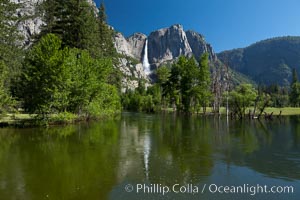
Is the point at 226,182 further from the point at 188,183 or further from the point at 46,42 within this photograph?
the point at 46,42

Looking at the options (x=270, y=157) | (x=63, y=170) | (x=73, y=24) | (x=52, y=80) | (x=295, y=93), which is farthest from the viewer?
(x=295, y=93)

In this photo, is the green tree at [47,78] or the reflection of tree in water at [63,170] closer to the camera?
the reflection of tree in water at [63,170]

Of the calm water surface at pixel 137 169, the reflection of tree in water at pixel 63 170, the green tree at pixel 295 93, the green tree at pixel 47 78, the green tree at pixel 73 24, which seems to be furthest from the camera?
the green tree at pixel 295 93

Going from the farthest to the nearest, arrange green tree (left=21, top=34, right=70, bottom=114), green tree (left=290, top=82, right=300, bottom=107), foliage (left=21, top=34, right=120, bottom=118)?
green tree (left=290, top=82, right=300, bottom=107) → foliage (left=21, top=34, right=120, bottom=118) → green tree (left=21, top=34, right=70, bottom=114)

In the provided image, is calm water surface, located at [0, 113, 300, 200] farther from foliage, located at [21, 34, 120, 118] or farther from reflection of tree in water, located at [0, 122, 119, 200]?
foliage, located at [21, 34, 120, 118]

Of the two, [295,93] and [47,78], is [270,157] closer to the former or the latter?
[47,78]

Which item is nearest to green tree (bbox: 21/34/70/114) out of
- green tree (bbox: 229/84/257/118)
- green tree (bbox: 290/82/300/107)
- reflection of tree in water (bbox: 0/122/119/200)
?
reflection of tree in water (bbox: 0/122/119/200)

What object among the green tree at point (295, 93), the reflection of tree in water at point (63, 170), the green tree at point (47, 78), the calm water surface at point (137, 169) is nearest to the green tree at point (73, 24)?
the green tree at point (47, 78)

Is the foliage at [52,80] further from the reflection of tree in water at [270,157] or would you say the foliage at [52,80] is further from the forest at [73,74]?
the reflection of tree in water at [270,157]

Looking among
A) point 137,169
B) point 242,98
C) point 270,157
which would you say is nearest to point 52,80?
point 137,169

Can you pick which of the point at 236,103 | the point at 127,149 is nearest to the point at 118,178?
the point at 127,149

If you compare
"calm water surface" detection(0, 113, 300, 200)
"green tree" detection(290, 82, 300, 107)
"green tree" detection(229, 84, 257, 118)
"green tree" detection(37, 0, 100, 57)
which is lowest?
"calm water surface" detection(0, 113, 300, 200)

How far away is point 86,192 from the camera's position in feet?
35.5

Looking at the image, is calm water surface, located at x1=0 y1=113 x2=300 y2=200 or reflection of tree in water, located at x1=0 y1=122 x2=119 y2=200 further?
reflection of tree in water, located at x1=0 y1=122 x2=119 y2=200
